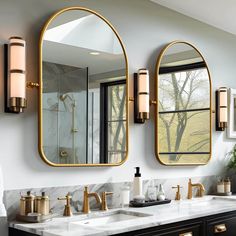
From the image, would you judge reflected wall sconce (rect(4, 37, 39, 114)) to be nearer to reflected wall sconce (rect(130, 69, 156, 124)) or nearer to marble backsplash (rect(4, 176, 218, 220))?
marble backsplash (rect(4, 176, 218, 220))

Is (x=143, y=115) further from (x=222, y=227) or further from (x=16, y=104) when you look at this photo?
(x=16, y=104)

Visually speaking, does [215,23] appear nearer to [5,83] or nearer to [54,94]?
[54,94]

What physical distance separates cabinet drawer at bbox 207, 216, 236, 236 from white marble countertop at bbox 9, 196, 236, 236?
3.0 inches

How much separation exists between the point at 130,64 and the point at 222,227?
1.41 m

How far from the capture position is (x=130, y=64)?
3285 millimetres

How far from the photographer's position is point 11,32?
8.36ft

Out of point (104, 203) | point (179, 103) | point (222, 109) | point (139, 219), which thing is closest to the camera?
point (139, 219)

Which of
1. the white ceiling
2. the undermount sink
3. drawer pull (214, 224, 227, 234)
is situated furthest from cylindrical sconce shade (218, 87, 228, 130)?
the undermount sink

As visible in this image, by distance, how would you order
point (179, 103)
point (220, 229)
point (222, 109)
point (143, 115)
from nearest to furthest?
point (220, 229) → point (143, 115) → point (179, 103) → point (222, 109)

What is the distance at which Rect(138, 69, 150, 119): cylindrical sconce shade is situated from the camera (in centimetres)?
322

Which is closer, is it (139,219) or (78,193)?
(139,219)

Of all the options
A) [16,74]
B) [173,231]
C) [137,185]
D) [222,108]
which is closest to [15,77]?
[16,74]

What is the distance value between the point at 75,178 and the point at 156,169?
2.80 feet

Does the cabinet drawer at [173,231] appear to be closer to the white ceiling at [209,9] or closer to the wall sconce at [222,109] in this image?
the wall sconce at [222,109]
